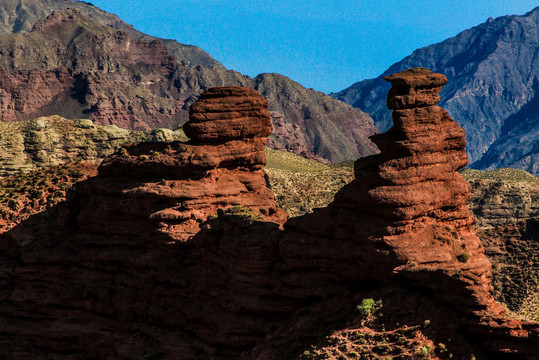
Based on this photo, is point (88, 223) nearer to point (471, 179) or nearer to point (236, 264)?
point (236, 264)

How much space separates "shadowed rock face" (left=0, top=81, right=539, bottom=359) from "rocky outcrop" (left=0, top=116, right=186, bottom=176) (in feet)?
217

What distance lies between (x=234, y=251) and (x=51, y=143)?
91.7 m

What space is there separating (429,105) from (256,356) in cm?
1794

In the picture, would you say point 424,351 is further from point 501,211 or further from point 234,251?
point 501,211

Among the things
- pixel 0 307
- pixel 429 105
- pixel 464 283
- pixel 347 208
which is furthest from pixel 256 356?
pixel 0 307

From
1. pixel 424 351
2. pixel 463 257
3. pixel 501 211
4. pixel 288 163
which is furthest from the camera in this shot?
pixel 288 163

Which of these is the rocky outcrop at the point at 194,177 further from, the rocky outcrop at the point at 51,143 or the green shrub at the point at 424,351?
the rocky outcrop at the point at 51,143

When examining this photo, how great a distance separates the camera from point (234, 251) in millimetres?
41688

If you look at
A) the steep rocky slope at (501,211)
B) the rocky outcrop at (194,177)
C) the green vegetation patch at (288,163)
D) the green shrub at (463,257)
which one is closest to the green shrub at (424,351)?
the green shrub at (463,257)

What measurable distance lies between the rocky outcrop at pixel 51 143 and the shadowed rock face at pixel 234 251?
217 feet

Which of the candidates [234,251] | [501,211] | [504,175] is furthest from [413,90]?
[504,175]

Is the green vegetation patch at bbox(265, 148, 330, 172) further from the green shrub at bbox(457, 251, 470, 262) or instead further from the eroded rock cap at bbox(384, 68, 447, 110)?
the green shrub at bbox(457, 251, 470, 262)

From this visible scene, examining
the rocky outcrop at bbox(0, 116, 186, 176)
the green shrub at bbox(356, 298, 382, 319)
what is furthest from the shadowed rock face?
the rocky outcrop at bbox(0, 116, 186, 176)

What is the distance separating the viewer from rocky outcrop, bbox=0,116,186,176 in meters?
117
